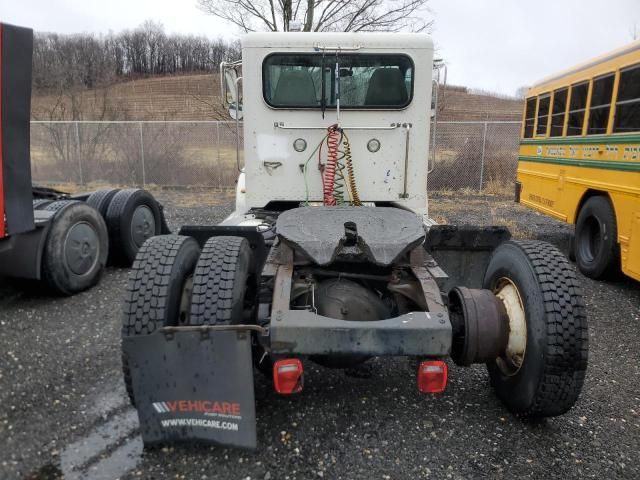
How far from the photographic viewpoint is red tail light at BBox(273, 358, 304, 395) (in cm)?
241

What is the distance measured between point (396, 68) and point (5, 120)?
3444 mm

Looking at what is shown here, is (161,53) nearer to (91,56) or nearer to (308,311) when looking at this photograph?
(91,56)

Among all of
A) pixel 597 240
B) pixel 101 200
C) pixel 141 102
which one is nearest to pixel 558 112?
pixel 597 240

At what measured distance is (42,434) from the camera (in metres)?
2.85

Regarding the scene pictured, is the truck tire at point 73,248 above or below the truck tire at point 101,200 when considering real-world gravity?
below

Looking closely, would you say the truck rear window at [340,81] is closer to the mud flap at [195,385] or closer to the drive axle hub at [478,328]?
the drive axle hub at [478,328]

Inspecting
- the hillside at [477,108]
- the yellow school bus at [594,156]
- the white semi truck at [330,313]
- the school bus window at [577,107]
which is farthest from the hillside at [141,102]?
the hillside at [477,108]

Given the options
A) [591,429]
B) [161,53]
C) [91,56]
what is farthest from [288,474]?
[161,53]

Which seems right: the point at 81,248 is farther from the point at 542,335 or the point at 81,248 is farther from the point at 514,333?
the point at 542,335

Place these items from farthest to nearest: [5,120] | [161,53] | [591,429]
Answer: [161,53] → [5,120] → [591,429]

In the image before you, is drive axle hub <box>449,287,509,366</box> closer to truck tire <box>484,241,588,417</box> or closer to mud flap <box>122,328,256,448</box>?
truck tire <box>484,241,588,417</box>


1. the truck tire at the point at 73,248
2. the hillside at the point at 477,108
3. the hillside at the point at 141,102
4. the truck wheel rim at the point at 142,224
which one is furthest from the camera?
the hillside at the point at 477,108

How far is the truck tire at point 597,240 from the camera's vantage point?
239 inches

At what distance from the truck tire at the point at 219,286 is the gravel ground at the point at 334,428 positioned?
751 mm
